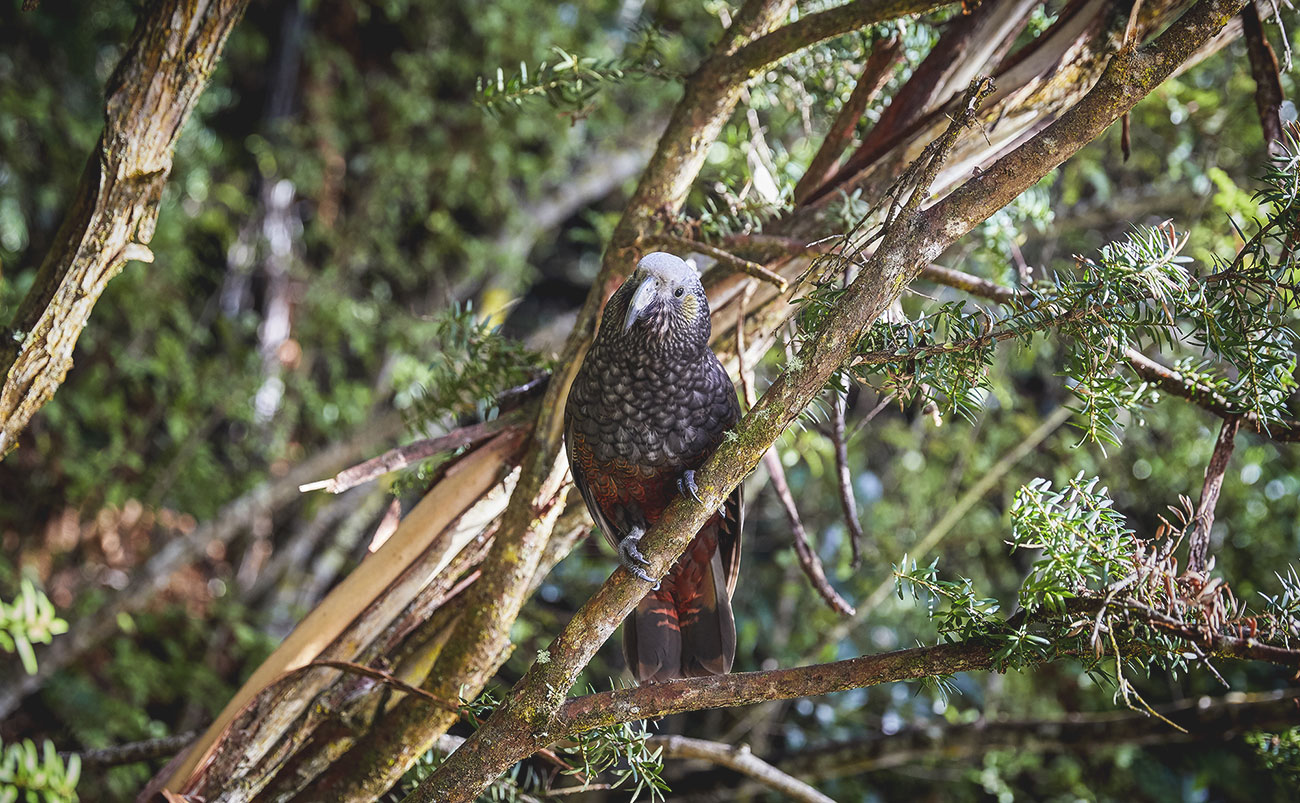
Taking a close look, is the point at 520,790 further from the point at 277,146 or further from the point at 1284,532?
the point at 277,146

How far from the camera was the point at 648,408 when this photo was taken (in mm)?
1593

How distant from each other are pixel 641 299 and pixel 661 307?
2.9 inches

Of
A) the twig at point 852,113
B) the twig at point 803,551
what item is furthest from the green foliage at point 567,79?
the twig at point 803,551

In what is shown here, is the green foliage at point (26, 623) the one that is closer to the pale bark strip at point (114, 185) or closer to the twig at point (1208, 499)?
the pale bark strip at point (114, 185)

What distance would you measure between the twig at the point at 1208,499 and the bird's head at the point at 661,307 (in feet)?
2.81

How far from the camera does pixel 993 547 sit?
A: 136 inches

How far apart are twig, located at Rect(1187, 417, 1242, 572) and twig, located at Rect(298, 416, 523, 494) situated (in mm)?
1170

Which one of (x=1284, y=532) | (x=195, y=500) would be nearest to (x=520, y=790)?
(x=195, y=500)

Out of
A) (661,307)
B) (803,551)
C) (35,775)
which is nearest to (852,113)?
(661,307)

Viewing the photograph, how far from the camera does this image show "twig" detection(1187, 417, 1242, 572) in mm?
1175

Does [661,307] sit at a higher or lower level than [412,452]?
higher

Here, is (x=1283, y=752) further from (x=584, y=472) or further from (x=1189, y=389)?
(x=584, y=472)

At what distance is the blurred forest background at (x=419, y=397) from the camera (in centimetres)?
308

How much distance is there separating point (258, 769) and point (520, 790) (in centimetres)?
51
